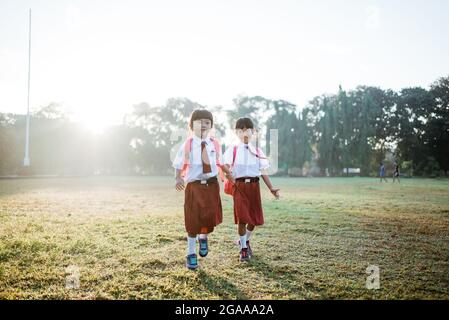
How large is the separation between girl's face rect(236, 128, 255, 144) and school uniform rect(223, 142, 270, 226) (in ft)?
0.20

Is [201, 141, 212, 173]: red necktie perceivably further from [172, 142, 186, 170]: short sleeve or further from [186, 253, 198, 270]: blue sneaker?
[186, 253, 198, 270]: blue sneaker

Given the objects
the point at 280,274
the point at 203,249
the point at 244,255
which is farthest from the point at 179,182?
the point at 280,274

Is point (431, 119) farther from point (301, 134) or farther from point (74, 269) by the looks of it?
point (74, 269)

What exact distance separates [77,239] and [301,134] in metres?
47.4

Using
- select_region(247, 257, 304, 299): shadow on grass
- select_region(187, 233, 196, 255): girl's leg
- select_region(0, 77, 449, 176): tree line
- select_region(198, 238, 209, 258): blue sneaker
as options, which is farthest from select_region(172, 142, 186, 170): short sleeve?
select_region(0, 77, 449, 176): tree line

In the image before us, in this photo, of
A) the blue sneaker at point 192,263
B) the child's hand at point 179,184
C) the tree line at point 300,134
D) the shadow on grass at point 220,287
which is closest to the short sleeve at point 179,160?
the child's hand at point 179,184

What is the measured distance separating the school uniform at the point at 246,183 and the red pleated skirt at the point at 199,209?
43cm

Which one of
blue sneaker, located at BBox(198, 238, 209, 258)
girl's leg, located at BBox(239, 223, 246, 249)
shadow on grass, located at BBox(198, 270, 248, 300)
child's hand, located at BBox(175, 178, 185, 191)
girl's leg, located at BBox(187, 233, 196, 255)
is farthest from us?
girl's leg, located at BBox(239, 223, 246, 249)

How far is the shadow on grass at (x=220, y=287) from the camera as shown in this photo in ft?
9.62

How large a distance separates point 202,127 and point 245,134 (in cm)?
70

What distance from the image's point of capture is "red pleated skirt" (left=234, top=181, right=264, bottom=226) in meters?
4.28

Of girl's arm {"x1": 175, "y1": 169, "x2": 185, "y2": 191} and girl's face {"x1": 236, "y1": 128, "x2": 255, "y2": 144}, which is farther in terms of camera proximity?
girl's face {"x1": 236, "y1": 128, "x2": 255, "y2": 144}

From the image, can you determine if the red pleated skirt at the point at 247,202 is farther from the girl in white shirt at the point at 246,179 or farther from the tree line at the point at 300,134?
the tree line at the point at 300,134

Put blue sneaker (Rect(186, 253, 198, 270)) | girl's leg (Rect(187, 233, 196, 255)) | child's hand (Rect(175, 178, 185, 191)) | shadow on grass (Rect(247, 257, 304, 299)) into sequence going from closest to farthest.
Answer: shadow on grass (Rect(247, 257, 304, 299)) < blue sneaker (Rect(186, 253, 198, 270)) < girl's leg (Rect(187, 233, 196, 255)) < child's hand (Rect(175, 178, 185, 191))
